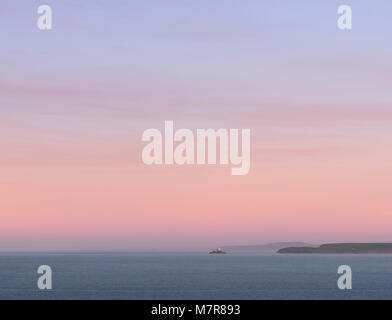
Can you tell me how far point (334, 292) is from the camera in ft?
559
